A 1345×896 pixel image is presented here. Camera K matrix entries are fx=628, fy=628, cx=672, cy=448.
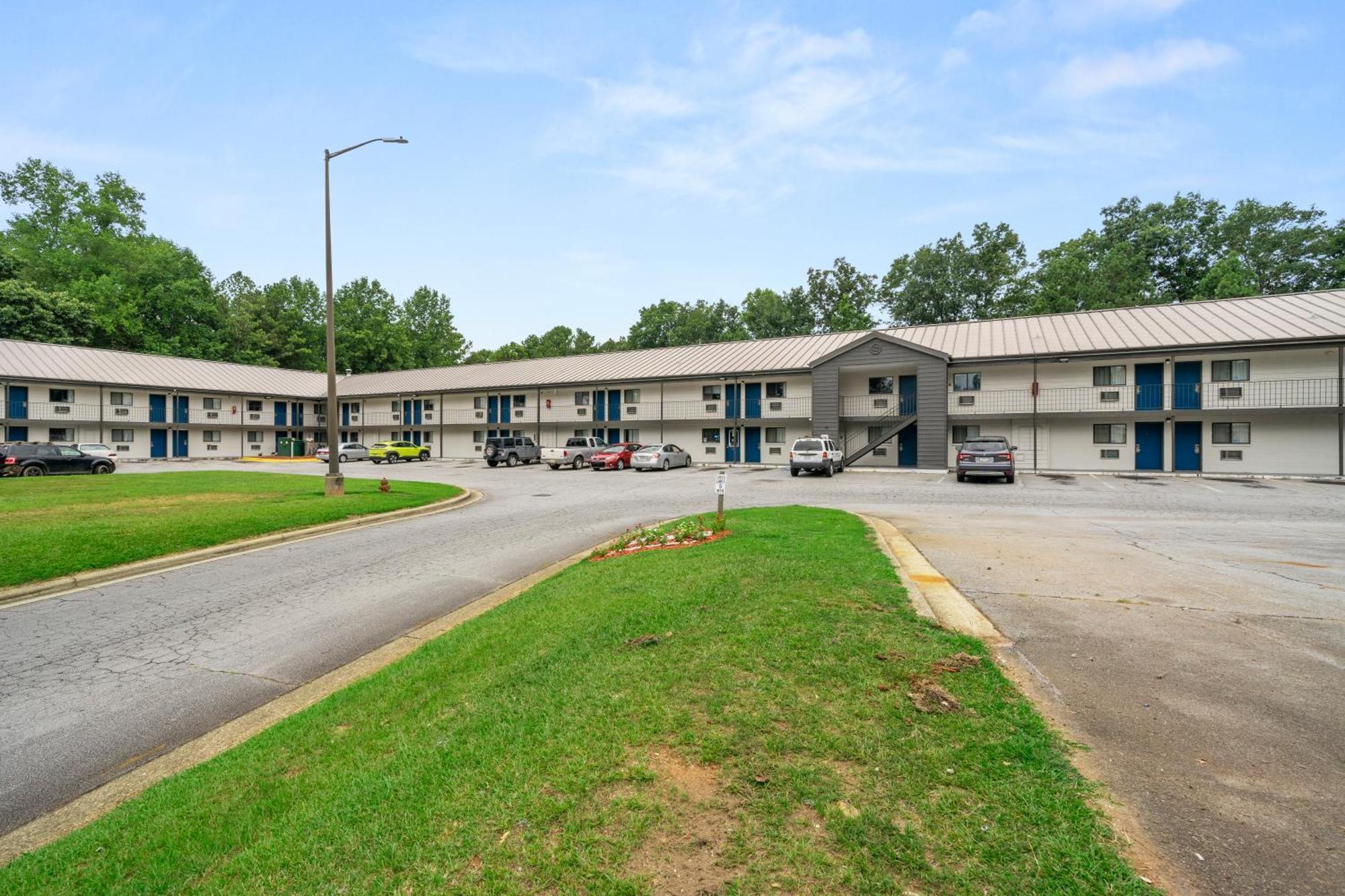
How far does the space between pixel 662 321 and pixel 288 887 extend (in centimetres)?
7668

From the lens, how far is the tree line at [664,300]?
51.9 meters

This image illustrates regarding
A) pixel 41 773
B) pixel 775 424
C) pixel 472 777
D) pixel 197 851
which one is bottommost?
pixel 41 773

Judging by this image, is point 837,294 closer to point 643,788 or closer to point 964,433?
point 964,433

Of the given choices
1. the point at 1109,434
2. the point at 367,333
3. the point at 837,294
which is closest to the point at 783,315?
the point at 837,294

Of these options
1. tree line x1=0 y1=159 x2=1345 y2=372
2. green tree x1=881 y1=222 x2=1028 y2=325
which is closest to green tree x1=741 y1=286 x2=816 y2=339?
tree line x1=0 y1=159 x2=1345 y2=372

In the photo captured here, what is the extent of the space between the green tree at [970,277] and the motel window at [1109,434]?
1158 inches

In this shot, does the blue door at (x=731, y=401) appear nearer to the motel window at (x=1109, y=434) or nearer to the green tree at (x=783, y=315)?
the motel window at (x=1109, y=434)

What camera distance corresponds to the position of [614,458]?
109 ft

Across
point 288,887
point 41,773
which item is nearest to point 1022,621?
point 288,887

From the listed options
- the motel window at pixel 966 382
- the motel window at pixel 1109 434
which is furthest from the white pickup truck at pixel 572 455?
the motel window at pixel 1109 434

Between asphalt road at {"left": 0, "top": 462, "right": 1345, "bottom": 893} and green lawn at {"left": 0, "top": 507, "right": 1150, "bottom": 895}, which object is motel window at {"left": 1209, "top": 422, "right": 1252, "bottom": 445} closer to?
asphalt road at {"left": 0, "top": 462, "right": 1345, "bottom": 893}

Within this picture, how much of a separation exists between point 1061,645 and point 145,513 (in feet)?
55.1

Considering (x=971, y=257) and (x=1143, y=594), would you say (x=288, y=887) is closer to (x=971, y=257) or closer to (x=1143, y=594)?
(x=1143, y=594)

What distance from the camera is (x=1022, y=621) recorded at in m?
5.91
